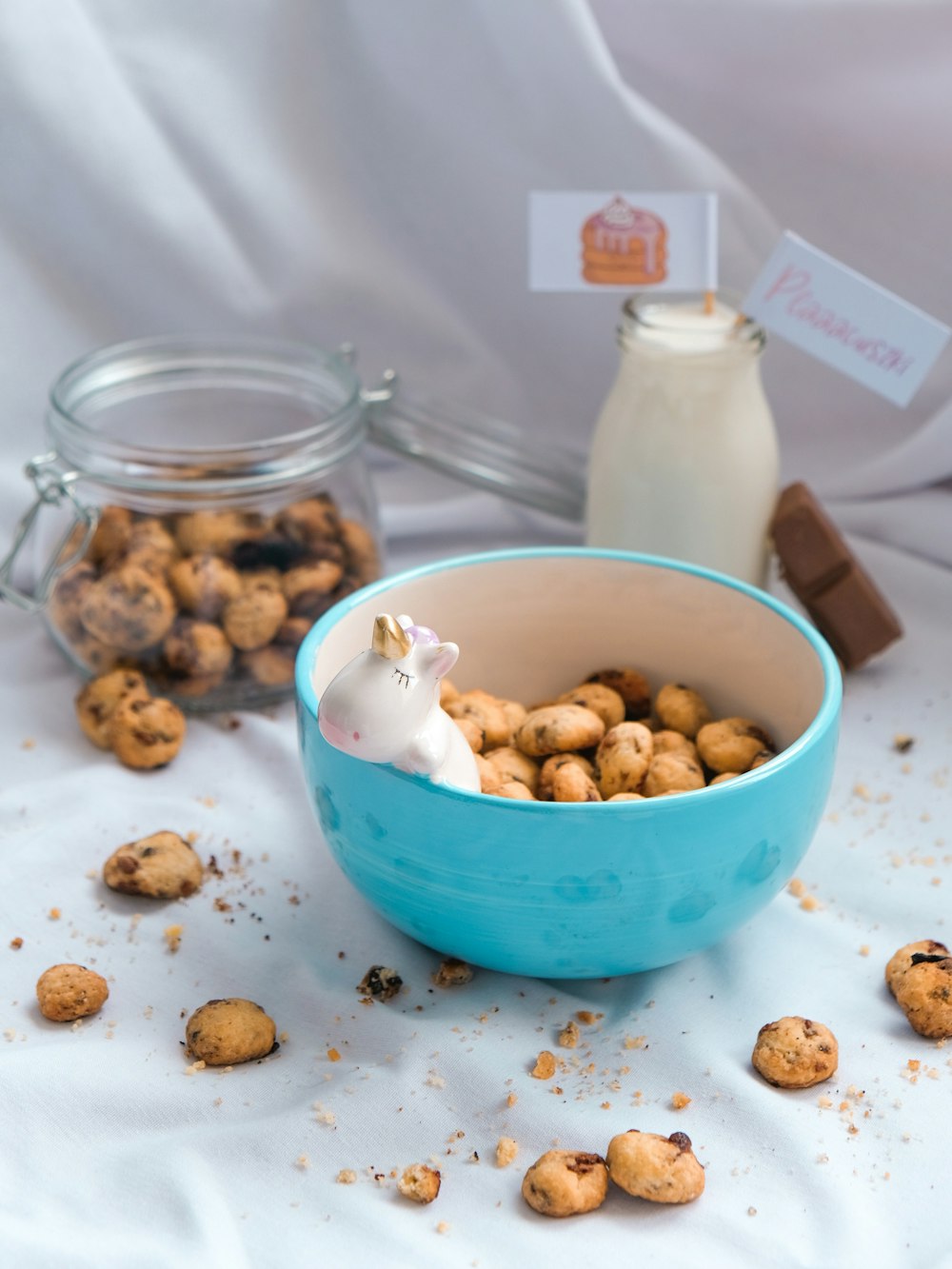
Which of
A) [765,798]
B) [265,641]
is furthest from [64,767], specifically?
[765,798]

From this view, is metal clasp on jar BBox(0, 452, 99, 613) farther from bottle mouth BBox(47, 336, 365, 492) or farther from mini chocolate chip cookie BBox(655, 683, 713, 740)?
mini chocolate chip cookie BBox(655, 683, 713, 740)

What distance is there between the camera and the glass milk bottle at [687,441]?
107 cm

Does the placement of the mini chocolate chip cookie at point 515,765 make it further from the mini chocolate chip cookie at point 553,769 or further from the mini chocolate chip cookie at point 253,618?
the mini chocolate chip cookie at point 253,618

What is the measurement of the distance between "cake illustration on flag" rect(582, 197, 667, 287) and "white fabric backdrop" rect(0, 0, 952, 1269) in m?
0.19

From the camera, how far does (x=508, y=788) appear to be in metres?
0.78

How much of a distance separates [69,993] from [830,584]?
2.12 ft

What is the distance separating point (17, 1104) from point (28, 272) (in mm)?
798

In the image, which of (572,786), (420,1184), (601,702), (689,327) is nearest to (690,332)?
(689,327)

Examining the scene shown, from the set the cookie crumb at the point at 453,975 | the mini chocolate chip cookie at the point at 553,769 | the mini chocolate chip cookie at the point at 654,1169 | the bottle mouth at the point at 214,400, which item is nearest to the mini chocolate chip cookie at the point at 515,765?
the mini chocolate chip cookie at the point at 553,769

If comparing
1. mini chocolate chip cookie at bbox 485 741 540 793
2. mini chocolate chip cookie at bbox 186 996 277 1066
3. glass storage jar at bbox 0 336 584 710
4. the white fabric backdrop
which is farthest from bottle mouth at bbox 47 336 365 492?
mini chocolate chip cookie at bbox 186 996 277 1066

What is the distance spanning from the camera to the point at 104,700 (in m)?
1.03

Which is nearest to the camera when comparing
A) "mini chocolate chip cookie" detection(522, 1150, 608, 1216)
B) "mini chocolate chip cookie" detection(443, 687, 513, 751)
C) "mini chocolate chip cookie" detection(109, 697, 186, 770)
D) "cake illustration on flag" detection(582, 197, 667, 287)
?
"mini chocolate chip cookie" detection(522, 1150, 608, 1216)

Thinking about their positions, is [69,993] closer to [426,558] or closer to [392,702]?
[392,702]

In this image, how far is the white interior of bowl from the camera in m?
0.89
